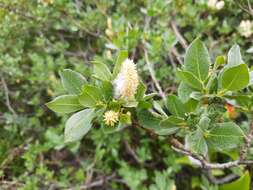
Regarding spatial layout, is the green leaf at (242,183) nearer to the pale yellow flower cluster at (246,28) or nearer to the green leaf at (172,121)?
the pale yellow flower cluster at (246,28)

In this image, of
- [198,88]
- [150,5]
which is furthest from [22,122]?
[198,88]

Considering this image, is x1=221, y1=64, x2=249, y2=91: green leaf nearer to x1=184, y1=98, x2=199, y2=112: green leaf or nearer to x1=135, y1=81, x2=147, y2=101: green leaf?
x1=184, y1=98, x2=199, y2=112: green leaf

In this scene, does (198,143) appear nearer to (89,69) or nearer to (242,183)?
(242,183)

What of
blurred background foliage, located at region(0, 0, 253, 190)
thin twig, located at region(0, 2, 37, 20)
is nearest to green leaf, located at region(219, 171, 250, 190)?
blurred background foliage, located at region(0, 0, 253, 190)

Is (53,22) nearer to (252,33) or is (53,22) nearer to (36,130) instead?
(36,130)

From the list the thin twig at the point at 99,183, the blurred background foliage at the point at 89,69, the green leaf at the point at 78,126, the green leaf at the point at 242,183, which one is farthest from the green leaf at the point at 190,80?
the thin twig at the point at 99,183

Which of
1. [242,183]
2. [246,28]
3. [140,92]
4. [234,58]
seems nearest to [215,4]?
[246,28]
